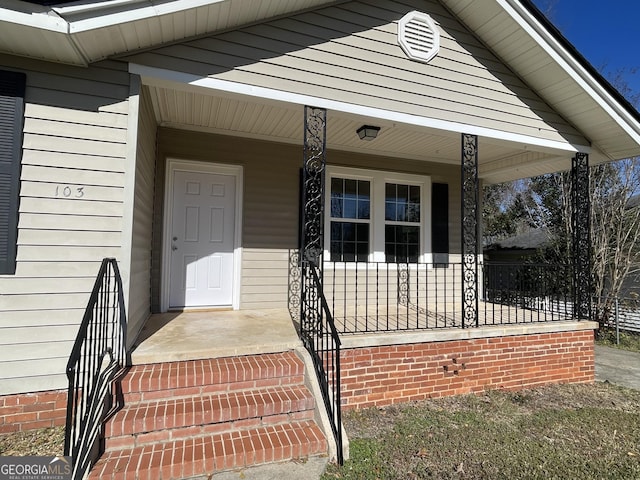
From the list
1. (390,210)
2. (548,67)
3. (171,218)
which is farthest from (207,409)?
(548,67)

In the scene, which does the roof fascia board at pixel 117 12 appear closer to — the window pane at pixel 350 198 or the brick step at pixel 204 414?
the brick step at pixel 204 414

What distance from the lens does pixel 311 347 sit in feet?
11.3

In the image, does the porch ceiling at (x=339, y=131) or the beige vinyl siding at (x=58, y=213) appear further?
the porch ceiling at (x=339, y=131)

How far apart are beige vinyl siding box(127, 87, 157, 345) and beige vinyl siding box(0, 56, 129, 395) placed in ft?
0.84

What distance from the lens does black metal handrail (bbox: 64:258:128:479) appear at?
214 cm

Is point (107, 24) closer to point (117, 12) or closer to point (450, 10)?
point (117, 12)

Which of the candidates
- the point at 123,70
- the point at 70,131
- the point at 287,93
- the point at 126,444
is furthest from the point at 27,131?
the point at 126,444

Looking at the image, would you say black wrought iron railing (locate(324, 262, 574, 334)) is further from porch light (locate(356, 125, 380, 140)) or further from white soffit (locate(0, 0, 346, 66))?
white soffit (locate(0, 0, 346, 66))

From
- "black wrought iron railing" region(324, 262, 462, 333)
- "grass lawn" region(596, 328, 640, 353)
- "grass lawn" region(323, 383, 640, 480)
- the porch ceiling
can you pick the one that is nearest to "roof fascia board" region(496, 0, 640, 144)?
the porch ceiling

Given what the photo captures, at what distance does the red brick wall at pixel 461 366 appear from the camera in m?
3.79

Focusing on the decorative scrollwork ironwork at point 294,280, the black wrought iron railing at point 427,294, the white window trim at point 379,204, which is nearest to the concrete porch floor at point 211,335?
the decorative scrollwork ironwork at point 294,280

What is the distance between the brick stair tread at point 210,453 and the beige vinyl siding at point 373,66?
10.2 feet

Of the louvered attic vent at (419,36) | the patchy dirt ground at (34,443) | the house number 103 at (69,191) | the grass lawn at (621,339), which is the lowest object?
the grass lawn at (621,339)

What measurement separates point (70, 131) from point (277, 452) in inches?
117
